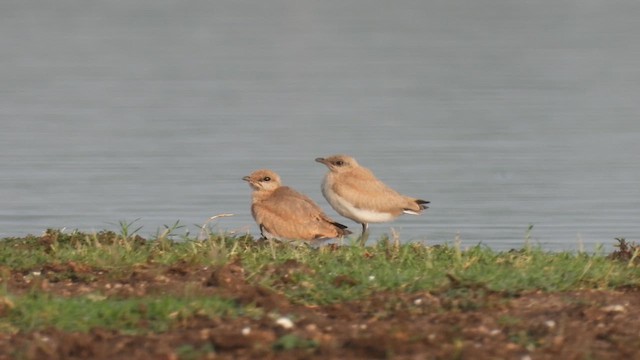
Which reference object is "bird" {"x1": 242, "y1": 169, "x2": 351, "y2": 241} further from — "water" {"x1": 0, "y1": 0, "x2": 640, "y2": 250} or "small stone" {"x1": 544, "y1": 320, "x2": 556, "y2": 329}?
"small stone" {"x1": 544, "y1": 320, "x2": 556, "y2": 329}

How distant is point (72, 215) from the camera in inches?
711

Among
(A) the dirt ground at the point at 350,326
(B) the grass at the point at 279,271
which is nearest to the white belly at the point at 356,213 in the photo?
(B) the grass at the point at 279,271

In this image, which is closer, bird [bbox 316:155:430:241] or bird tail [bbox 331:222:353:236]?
bird tail [bbox 331:222:353:236]

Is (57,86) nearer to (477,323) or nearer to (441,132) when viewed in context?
(441,132)

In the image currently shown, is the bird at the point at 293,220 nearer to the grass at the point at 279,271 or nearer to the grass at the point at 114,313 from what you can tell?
the grass at the point at 279,271

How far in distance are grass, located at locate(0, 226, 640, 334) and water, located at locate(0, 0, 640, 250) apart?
Result: 2.86 metres

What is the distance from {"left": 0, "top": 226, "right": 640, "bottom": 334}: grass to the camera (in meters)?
9.19

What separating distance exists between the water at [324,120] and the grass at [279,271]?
9.38 ft

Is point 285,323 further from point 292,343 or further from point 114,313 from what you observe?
point 114,313

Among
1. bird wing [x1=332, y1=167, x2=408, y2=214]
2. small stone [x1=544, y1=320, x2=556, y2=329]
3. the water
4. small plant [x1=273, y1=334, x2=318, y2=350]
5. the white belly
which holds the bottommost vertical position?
small plant [x1=273, y1=334, x2=318, y2=350]

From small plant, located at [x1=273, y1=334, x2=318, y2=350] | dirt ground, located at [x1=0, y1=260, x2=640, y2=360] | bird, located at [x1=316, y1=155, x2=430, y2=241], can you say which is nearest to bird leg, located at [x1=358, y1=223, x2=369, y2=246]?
bird, located at [x1=316, y1=155, x2=430, y2=241]

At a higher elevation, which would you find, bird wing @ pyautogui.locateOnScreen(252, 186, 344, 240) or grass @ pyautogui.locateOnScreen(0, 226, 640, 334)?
bird wing @ pyautogui.locateOnScreen(252, 186, 344, 240)

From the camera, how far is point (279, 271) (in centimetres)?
1030

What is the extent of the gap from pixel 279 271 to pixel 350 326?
1331 mm
